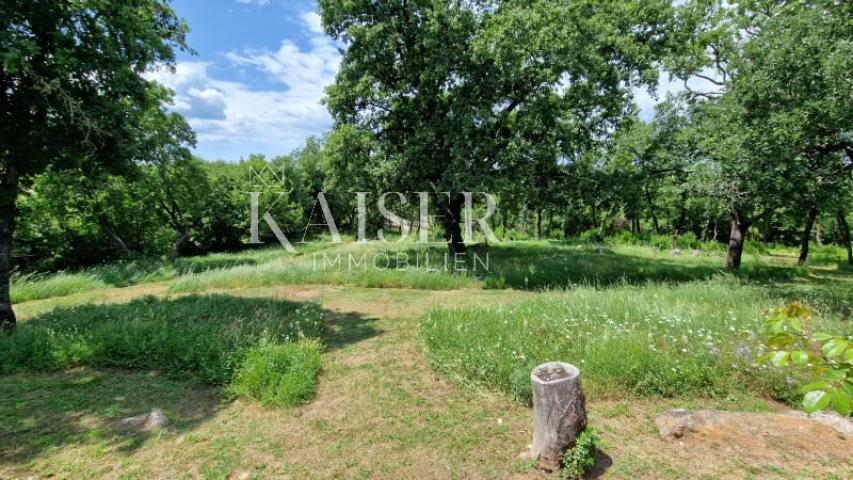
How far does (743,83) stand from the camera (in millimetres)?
8133

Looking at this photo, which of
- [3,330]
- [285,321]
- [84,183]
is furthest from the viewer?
[84,183]

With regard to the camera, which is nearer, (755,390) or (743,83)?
(755,390)

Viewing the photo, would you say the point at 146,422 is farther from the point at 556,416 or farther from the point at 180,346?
the point at 556,416

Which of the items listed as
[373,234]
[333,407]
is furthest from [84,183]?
[373,234]

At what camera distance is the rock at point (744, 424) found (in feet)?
11.3

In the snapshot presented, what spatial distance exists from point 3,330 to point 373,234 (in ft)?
87.3

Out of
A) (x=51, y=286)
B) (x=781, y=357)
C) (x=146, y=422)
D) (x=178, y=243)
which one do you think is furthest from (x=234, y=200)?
(x=781, y=357)

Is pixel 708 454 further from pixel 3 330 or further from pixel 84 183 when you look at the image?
pixel 84 183

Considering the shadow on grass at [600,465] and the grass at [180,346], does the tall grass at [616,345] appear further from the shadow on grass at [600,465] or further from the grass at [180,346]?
the grass at [180,346]

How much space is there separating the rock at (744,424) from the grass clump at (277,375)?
12.6 ft

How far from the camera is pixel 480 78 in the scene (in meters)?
12.1

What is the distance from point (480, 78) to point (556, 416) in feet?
36.8

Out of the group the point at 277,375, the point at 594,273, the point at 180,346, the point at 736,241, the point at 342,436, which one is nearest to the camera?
the point at 342,436

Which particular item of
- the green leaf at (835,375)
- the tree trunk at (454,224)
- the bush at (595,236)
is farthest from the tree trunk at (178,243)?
the bush at (595,236)
